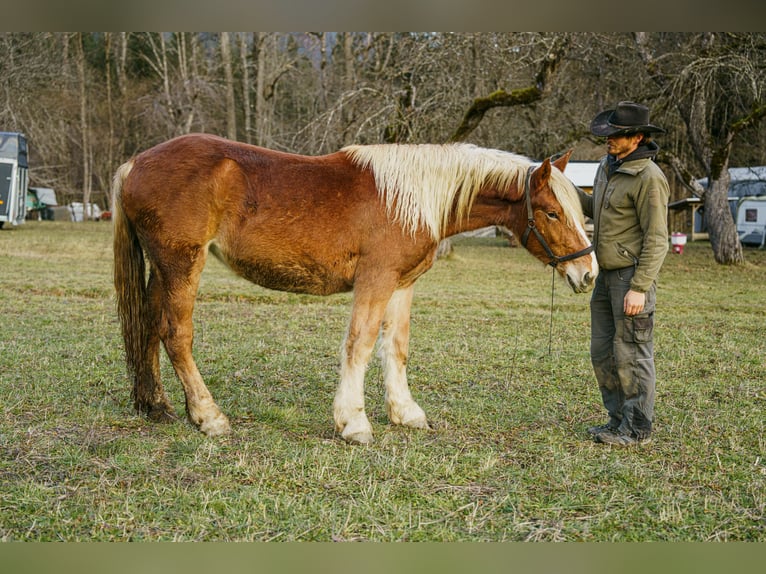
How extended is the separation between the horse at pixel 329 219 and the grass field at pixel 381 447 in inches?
24.6

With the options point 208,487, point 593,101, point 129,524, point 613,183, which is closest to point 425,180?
point 613,183

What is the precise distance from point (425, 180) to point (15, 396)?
3511 mm

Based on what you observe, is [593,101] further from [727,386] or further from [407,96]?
[727,386]

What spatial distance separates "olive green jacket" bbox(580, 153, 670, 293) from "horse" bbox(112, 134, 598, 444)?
0.19 metres

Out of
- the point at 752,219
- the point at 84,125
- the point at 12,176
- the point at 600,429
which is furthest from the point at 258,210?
the point at 84,125

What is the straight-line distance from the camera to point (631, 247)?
4.46 meters

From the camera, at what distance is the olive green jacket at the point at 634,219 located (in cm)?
429

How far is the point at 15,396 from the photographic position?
5180 millimetres

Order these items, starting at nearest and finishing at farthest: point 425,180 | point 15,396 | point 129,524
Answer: point 129,524, point 425,180, point 15,396

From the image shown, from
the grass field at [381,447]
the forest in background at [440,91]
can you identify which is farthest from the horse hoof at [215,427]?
the forest in background at [440,91]

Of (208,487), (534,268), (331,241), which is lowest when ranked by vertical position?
(534,268)

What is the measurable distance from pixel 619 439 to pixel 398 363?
5.22 ft

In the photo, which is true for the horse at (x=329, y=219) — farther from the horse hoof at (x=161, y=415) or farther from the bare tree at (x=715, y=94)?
the bare tree at (x=715, y=94)

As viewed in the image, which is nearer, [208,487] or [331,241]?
[208,487]
